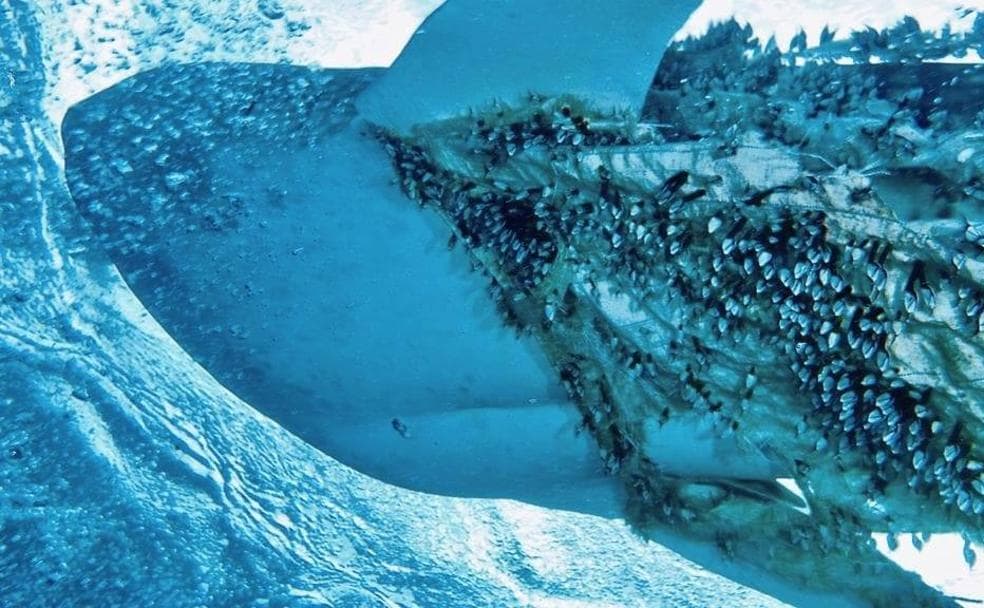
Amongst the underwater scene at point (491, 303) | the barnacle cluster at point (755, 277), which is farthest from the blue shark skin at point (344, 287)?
the barnacle cluster at point (755, 277)

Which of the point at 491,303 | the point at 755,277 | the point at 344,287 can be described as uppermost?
the point at 755,277

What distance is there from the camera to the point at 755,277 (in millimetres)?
2602

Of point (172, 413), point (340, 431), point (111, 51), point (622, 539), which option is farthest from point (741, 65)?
point (111, 51)

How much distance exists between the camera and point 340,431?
133 inches

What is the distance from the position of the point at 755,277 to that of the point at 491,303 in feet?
3.52

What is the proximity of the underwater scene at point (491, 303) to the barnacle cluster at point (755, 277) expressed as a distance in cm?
1

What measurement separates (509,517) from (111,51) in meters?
2.78

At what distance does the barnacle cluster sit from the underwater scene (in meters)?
0.01

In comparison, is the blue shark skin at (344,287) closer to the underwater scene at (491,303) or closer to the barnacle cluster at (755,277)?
the underwater scene at (491,303)

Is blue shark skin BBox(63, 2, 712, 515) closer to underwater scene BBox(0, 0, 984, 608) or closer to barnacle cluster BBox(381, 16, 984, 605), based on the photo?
underwater scene BBox(0, 0, 984, 608)

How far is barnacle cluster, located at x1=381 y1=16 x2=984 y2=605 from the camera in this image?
2.33 metres

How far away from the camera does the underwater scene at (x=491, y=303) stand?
2.46 metres

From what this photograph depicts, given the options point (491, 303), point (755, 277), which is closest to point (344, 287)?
point (491, 303)

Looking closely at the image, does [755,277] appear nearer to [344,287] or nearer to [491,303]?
[491,303]
